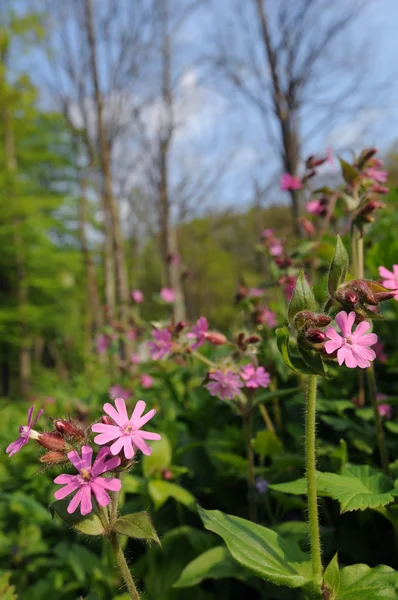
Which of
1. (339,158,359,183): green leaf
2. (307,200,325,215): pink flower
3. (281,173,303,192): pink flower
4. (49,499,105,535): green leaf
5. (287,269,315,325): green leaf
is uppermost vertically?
(281,173,303,192): pink flower

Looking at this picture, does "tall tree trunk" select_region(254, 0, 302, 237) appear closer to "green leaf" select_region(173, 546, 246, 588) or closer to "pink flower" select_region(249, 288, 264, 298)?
"pink flower" select_region(249, 288, 264, 298)

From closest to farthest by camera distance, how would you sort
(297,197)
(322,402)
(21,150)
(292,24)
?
(322,402) < (297,197) < (292,24) < (21,150)

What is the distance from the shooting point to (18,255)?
13250mm

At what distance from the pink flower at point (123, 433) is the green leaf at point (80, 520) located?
16 cm

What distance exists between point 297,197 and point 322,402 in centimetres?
453

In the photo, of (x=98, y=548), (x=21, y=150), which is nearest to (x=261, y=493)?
(x=98, y=548)

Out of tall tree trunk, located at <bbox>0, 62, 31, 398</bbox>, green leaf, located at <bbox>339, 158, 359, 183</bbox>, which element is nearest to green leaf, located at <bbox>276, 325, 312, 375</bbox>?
green leaf, located at <bbox>339, 158, 359, 183</bbox>

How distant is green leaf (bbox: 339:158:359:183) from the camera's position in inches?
52.8

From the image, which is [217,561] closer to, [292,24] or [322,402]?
[322,402]

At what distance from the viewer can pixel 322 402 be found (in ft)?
4.86

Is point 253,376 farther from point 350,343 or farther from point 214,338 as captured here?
point 350,343

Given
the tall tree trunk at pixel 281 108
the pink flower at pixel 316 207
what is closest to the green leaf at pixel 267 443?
the pink flower at pixel 316 207

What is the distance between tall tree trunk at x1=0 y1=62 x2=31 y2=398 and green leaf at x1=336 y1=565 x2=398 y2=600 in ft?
38.7

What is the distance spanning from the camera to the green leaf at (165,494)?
1.42 metres
